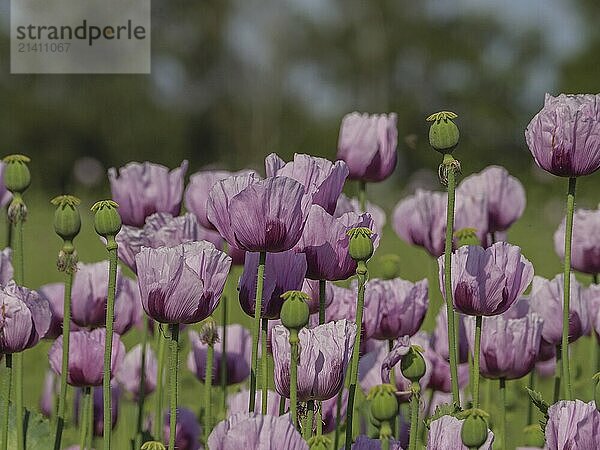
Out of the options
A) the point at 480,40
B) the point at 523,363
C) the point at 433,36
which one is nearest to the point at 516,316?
the point at 523,363

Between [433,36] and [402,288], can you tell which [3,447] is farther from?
[433,36]

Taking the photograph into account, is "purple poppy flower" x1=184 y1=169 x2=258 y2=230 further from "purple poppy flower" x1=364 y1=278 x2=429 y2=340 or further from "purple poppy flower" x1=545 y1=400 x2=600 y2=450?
"purple poppy flower" x1=545 y1=400 x2=600 y2=450

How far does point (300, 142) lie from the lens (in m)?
17.3

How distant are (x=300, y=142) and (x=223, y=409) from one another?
53.6 feet

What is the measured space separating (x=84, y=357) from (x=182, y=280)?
279 mm

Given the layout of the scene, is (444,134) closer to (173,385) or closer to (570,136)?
(570,136)

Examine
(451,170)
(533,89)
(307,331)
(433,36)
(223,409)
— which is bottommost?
(223,409)

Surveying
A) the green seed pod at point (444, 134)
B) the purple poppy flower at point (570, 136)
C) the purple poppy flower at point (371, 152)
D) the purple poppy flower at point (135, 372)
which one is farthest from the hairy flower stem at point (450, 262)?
the purple poppy flower at point (135, 372)

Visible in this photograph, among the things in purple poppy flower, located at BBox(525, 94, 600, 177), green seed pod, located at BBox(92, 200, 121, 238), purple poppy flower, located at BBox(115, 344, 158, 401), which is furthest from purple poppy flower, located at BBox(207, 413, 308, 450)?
Result: purple poppy flower, located at BBox(115, 344, 158, 401)

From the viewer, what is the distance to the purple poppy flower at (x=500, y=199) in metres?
1.11

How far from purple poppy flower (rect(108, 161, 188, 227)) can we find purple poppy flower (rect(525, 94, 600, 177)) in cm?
39

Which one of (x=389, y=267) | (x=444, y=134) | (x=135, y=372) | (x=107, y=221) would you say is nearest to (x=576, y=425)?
(x=444, y=134)

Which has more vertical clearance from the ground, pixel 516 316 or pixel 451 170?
pixel 451 170

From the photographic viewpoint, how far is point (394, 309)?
37.2 inches
